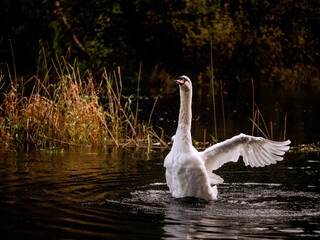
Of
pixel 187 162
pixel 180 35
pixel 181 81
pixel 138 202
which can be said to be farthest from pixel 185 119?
pixel 180 35

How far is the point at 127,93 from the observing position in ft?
76.7

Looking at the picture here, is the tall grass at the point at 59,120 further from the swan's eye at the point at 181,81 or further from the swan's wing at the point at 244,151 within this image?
the swan's eye at the point at 181,81

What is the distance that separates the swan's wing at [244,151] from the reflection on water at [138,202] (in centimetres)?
37

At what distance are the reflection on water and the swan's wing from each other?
→ 14.5 inches

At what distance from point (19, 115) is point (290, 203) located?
6.17 meters

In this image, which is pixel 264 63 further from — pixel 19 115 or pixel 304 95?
pixel 19 115

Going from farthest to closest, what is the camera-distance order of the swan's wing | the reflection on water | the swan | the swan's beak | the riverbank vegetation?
1. the riverbank vegetation
2. the swan's wing
3. the swan's beak
4. the swan
5. the reflection on water

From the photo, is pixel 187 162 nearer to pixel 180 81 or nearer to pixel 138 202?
pixel 138 202

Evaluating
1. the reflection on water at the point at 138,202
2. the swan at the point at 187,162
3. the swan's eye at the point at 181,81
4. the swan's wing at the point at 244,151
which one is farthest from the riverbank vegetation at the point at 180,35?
the swan's eye at the point at 181,81

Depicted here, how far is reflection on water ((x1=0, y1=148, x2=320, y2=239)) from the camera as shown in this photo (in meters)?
7.04

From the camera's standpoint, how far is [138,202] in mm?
8516

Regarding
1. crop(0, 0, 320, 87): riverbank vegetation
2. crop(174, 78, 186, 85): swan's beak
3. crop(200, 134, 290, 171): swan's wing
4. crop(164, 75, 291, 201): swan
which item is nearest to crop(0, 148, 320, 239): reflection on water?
crop(164, 75, 291, 201): swan

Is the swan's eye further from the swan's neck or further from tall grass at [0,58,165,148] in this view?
tall grass at [0,58,165,148]

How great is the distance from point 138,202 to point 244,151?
6.28ft
